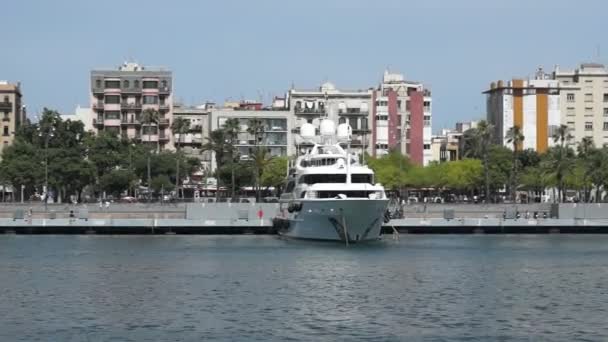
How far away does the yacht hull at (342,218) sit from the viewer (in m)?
98.8

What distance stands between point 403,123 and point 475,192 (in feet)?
50.8

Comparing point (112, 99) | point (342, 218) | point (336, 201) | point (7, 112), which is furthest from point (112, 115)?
point (336, 201)

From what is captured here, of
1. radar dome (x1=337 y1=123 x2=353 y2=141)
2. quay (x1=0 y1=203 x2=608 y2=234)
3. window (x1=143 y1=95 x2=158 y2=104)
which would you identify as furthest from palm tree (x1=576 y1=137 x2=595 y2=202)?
radar dome (x1=337 y1=123 x2=353 y2=141)

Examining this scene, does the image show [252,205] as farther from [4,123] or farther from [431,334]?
[431,334]

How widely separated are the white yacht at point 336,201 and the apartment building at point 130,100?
86.0 metres

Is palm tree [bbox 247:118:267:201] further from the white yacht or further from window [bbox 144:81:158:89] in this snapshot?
the white yacht

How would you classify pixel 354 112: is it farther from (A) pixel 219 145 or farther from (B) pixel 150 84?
(B) pixel 150 84

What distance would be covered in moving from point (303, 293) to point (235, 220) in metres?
64.5

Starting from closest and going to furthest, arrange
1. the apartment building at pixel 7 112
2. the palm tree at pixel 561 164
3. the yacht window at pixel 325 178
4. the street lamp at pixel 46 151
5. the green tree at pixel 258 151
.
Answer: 1. the yacht window at pixel 325 178
2. the street lamp at pixel 46 151
3. the palm tree at pixel 561 164
4. the green tree at pixel 258 151
5. the apartment building at pixel 7 112

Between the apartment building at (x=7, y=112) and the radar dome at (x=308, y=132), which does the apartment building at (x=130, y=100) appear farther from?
the radar dome at (x=308, y=132)

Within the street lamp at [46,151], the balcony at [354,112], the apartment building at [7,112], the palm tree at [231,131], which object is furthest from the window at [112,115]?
the balcony at [354,112]

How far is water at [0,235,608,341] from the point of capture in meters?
50.6

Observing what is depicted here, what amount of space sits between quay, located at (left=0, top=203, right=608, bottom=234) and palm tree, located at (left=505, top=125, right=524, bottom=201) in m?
26.2

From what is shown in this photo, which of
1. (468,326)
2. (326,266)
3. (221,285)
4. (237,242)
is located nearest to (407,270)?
(326,266)
